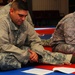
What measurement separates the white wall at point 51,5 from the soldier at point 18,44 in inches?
267

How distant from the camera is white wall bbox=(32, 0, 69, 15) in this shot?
9500 millimetres

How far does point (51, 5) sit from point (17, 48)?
769cm

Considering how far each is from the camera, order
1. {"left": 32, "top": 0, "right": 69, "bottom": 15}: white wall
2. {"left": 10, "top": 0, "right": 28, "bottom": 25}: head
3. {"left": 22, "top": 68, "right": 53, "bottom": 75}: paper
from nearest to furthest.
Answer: {"left": 22, "top": 68, "right": 53, "bottom": 75}: paper
{"left": 10, "top": 0, "right": 28, "bottom": 25}: head
{"left": 32, "top": 0, "right": 69, "bottom": 15}: white wall

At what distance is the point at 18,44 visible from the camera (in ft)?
8.83

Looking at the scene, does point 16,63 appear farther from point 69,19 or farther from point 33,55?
point 69,19

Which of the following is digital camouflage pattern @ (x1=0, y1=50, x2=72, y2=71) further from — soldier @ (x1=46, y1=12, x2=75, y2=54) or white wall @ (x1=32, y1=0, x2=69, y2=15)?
white wall @ (x1=32, y1=0, x2=69, y2=15)

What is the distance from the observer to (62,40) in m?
3.07

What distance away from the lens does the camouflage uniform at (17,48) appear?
242cm

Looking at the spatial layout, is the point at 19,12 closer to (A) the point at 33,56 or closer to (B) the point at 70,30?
(A) the point at 33,56

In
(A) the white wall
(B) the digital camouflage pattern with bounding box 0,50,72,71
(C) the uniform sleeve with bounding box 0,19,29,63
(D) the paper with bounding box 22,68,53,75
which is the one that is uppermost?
(A) the white wall

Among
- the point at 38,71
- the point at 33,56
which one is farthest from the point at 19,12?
the point at 38,71

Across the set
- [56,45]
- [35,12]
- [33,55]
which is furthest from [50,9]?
[33,55]

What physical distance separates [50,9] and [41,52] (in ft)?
24.5

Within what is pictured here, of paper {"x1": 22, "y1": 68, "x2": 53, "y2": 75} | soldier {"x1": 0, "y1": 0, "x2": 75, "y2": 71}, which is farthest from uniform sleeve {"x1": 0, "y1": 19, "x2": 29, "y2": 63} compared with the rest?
paper {"x1": 22, "y1": 68, "x2": 53, "y2": 75}
